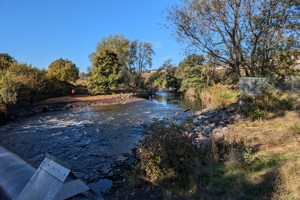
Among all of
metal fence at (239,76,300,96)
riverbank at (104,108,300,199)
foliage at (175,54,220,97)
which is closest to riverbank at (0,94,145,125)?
foliage at (175,54,220,97)

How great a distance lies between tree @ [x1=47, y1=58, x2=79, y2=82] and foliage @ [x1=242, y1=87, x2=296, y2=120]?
82.2 feet

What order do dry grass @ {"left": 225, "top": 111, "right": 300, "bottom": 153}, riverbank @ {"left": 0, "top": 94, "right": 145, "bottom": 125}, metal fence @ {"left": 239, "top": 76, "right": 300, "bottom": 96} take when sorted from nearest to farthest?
1. dry grass @ {"left": 225, "top": 111, "right": 300, "bottom": 153}
2. metal fence @ {"left": 239, "top": 76, "right": 300, "bottom": 96}
3. riverbank @ {"left": 0, "top": 94, "right": 145, "bottom": 125}

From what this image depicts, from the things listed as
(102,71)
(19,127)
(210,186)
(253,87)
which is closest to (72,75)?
(102,71)

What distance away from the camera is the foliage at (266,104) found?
10.6 metres

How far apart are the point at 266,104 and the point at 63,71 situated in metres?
27.9

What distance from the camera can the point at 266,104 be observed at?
11000 mm

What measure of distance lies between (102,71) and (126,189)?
28070 millimetres

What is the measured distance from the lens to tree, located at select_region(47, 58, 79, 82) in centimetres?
3189

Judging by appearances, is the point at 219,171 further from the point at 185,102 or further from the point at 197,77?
the point at 197,77

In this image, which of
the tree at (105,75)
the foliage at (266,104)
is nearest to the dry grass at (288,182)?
the foliage at (266,104)

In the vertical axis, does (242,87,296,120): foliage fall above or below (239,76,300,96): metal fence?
below

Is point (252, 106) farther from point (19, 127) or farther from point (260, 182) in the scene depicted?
point (19, 127)

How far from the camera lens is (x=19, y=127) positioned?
13859 millimetres

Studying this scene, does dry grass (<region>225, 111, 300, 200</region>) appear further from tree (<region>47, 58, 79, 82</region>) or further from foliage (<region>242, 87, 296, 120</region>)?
tree (<region>47, 58, 79, 82</region>)
